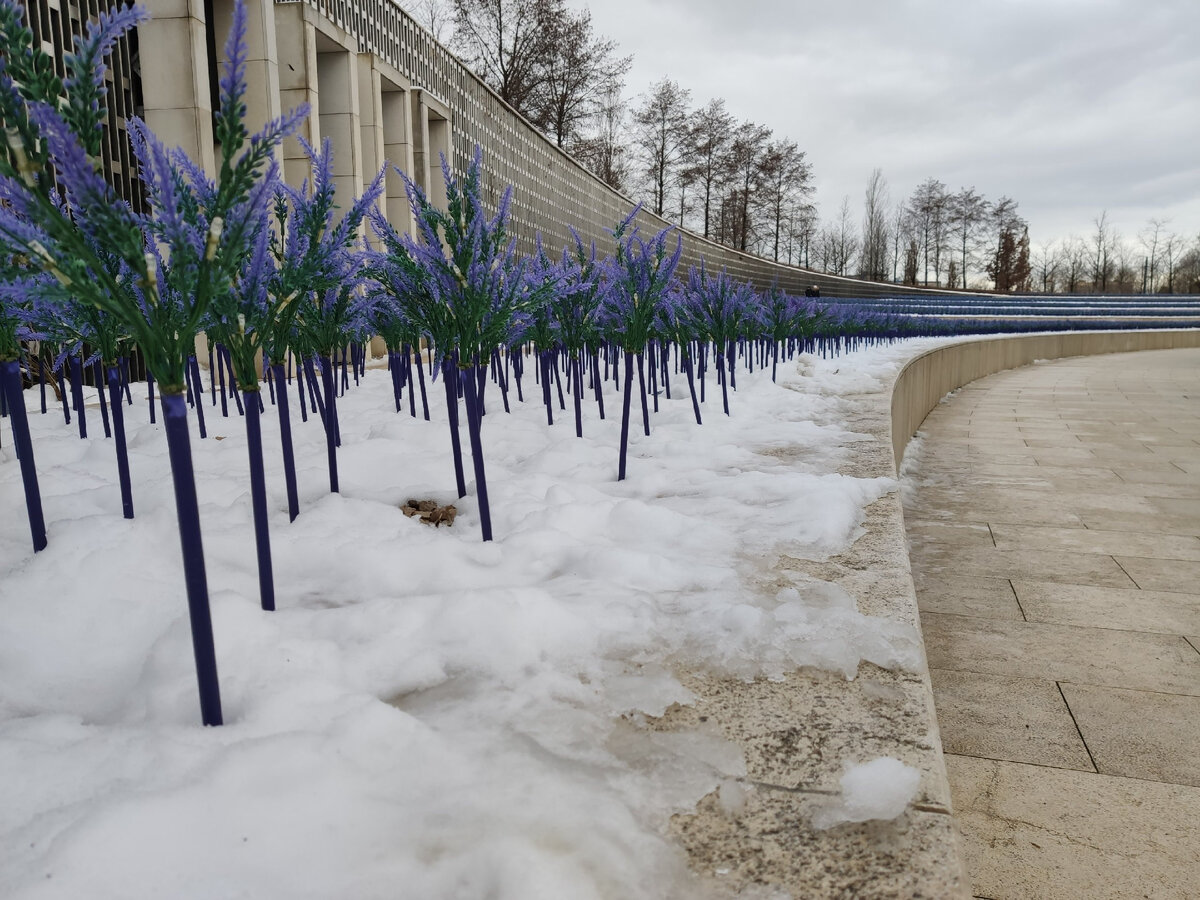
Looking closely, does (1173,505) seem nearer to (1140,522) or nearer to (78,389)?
(1140,522)

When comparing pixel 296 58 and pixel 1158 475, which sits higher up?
pixel 296 58

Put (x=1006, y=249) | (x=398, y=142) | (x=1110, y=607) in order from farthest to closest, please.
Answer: (x=1006, y=249) → (x=398, y=142) → (x=1110, y=607)

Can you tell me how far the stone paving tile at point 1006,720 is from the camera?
2139mm

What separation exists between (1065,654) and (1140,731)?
58 centimetres

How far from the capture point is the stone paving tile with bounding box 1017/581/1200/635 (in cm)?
309

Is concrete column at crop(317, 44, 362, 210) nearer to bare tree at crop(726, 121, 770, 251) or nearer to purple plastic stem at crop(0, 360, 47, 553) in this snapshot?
purple plastic stem at crop(0, 360, 47, 553)

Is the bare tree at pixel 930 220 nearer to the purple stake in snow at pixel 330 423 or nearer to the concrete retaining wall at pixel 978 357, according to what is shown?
the concrete retaining wall at pixel 978 357

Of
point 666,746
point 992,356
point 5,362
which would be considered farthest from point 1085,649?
point 992,356

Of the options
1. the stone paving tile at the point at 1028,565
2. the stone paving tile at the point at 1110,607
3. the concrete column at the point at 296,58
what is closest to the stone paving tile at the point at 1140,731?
the stone paving tile at the point at 1110,607

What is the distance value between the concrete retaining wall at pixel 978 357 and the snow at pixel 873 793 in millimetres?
3598

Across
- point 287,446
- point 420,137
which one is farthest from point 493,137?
point 287,446

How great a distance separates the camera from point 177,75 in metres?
6.84

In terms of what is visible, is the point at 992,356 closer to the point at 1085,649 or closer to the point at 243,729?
the point at 1085,649

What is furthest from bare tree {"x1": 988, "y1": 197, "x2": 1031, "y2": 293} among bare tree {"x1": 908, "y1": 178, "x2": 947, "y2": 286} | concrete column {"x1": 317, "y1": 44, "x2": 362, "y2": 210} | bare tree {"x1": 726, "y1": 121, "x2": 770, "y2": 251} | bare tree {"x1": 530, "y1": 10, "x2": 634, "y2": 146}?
concrete column {"x1": 317, "y1": 44, "x2": 362, "y2": 210}
